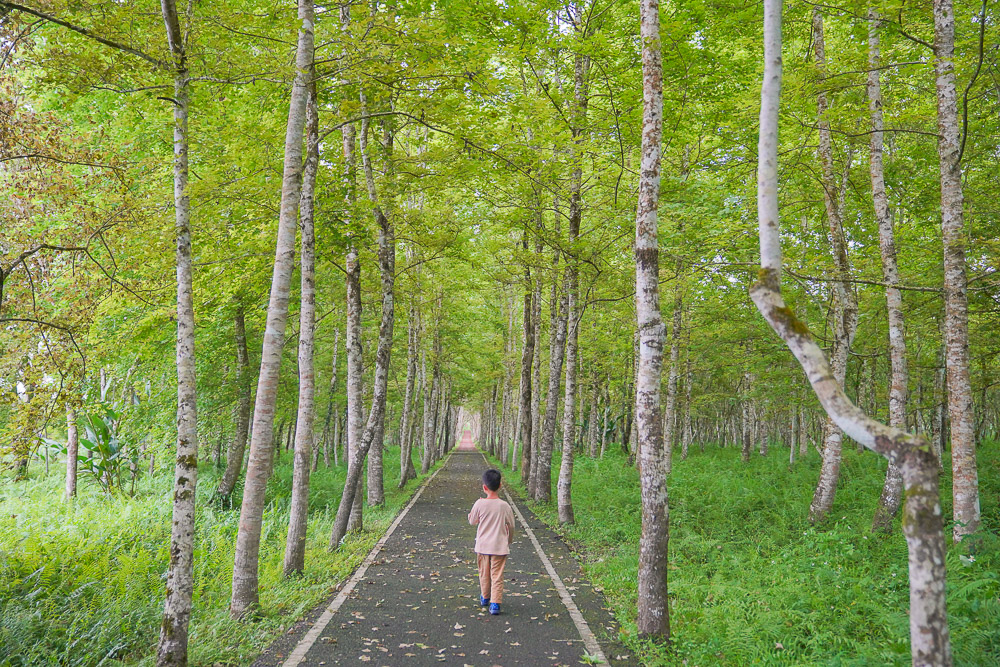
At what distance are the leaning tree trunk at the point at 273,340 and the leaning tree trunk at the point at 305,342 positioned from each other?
1262 mm

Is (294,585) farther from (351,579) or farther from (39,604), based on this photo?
(39,604)

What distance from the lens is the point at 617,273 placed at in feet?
49.3

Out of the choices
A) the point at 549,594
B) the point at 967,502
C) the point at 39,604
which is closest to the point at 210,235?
the point at 39,604

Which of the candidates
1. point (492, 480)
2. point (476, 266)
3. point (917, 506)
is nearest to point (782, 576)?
point (492, 480)

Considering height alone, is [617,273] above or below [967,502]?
above

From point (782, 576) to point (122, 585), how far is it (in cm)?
929

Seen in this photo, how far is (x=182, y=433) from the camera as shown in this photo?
5.80 metres

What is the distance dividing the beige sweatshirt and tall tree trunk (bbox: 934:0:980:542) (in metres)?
6.08

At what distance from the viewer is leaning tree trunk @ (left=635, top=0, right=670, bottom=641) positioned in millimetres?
6387

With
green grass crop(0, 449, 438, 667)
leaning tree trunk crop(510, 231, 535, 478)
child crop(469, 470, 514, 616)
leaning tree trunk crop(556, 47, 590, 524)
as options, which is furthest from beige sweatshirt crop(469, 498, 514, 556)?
leaning tree trunk crop(510, 231, 535, 478)

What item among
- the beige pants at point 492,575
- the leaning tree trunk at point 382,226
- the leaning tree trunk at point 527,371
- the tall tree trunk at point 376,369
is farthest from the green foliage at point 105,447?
the beige pants at point 492,575

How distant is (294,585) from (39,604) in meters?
3.04

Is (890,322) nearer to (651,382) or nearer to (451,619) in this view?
(651,382)

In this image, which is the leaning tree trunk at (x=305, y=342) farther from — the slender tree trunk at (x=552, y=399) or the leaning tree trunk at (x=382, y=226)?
the slender tree trunk at (x=552, y=399)
